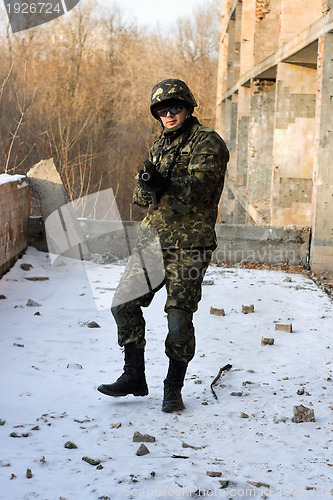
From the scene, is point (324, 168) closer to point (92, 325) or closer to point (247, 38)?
point (92, 325)

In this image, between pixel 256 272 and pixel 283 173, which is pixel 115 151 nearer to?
pixel 283 173

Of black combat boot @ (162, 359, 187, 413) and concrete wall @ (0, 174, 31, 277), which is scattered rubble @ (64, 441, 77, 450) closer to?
black combat boot @ (162, 359, 187, 413)

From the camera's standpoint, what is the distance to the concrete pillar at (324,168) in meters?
7.42

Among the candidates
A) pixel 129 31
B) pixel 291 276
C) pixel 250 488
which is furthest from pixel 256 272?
pixel 129 31

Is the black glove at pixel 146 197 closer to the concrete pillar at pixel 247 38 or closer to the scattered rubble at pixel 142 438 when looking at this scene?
the scattered rubble at pixel 142 438

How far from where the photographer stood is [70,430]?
9.70 feet

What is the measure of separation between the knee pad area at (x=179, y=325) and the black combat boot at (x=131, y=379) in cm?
26

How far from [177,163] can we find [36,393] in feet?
5.26

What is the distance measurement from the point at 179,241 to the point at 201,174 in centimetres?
39

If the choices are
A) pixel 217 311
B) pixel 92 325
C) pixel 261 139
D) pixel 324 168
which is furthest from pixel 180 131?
pixel 261 139

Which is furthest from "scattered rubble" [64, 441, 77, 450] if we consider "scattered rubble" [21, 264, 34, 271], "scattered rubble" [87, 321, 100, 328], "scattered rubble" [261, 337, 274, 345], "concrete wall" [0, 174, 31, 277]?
"scattered rubble" [21, 264, 34, 271]

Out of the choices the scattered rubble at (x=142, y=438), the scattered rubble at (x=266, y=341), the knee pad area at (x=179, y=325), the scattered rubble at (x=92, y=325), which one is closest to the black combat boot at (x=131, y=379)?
the knee pad area at (x=179, y=325)

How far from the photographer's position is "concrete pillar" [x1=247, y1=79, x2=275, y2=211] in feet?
40.4

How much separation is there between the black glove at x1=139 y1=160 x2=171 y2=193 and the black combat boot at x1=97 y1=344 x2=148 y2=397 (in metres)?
0.91
